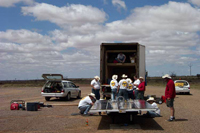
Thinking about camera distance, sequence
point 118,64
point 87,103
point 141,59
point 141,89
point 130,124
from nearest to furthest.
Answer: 1. point 130,124
2. point 87,103
3. point 141,89
4. point 118,64
5. point 141,59

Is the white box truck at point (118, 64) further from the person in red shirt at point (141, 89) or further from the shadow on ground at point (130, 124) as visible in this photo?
the shadow on ground at point (130, 124)

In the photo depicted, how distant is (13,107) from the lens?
47.8 ft

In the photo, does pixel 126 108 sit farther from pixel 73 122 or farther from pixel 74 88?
pixel 74 88

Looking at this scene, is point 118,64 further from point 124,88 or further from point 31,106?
point 31,106

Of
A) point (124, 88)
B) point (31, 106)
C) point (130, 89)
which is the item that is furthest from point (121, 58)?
point (31, 106)

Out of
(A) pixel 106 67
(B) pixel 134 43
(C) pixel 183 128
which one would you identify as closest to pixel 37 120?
(C) pixel 183 128

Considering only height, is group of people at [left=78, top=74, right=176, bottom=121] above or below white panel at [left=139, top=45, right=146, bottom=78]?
below

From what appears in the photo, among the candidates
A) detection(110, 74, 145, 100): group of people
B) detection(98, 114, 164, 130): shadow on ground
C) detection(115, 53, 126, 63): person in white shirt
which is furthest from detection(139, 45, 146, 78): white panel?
detection(98, 114, 164, 130): shadow on ground

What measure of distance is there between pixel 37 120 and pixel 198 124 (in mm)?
6122

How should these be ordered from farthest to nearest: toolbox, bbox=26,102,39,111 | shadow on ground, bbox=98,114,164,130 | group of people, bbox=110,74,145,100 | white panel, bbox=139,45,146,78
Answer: white panel, bbox=139,45,146,78 → group of people, bbox=110,74,145,100 → toolbox, bbox=26,102,39,111 → shadow on ground, bbox=98,114,164,130

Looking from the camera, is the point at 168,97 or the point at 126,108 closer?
the point at 126,108

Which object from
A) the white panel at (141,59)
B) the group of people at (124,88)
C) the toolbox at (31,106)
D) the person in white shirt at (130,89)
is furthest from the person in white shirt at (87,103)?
the white panel at (141,59)

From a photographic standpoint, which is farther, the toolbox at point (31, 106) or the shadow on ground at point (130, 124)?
the toolbox at point (31, 106)

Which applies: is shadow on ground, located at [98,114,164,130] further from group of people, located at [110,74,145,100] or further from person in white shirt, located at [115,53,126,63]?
person in white shirt, located at [115,53,126,63]
